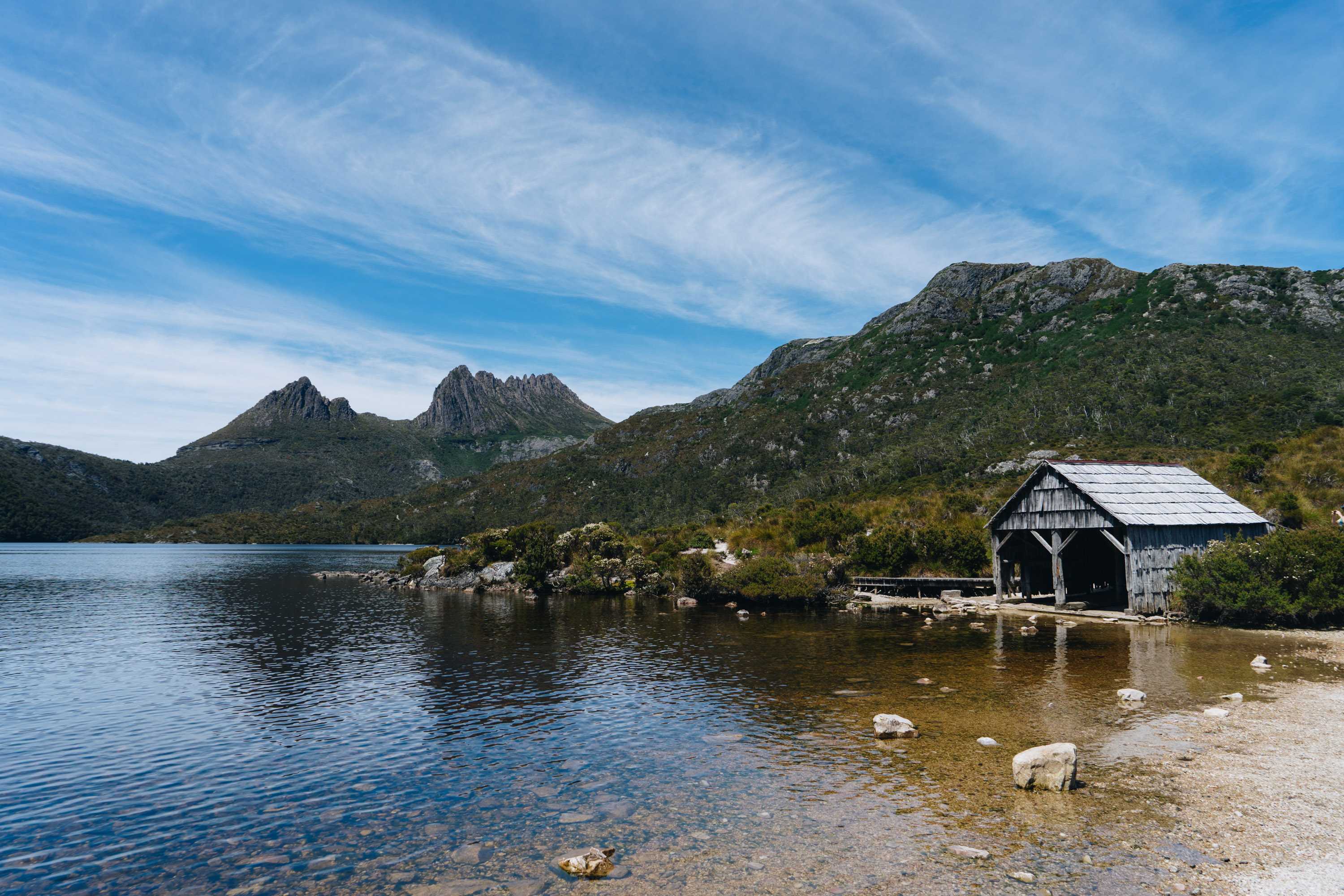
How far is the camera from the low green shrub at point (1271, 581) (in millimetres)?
32156

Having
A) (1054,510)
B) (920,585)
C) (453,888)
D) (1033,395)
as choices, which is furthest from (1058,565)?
(1033,395)

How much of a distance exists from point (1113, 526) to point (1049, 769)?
3012 cm

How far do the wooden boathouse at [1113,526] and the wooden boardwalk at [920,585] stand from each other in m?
3.39

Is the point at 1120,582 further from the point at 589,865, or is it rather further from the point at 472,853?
the point at 472,853

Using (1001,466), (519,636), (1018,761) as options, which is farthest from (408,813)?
(1001,466)

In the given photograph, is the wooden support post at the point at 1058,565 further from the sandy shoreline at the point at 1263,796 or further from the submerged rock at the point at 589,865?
→ the submerged rock at the point at 589,865

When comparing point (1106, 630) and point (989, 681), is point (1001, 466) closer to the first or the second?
point (1106, 630)

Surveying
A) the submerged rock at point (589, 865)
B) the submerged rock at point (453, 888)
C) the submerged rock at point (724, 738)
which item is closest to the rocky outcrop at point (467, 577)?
the submerged rock at point (724, 738)

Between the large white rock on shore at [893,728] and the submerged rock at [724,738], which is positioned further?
the submerged rock at [724,738]

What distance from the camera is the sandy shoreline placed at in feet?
32.5

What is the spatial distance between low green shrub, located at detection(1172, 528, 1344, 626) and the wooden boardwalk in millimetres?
14559

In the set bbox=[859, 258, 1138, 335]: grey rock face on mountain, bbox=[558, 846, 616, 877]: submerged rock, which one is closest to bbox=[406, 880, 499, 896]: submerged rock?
bbox=[558, 846, 616, 877]: submerged rock

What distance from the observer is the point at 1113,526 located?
3800 cm

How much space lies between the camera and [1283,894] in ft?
30.4
